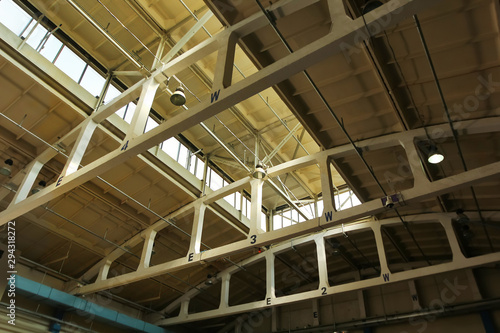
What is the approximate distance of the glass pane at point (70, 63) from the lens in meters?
14.1

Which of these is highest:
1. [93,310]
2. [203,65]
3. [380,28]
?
[203,65]

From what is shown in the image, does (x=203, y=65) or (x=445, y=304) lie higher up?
(x=203, y=65)

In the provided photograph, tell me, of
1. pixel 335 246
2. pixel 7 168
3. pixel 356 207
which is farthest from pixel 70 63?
pixel 335 246

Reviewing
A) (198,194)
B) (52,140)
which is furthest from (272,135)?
(52,140)

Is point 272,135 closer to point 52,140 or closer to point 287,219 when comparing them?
point 287,219

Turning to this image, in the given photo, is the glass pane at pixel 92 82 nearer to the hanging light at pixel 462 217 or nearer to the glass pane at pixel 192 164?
the glass pane at pixel 192 164

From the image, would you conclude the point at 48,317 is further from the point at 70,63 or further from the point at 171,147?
the point at 70,63

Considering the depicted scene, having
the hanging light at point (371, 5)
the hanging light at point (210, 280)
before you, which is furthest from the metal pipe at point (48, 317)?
the hanging light at point (371, 5)

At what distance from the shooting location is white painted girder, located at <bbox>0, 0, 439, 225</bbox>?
695 centimetres

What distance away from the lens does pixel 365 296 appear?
22.0 m

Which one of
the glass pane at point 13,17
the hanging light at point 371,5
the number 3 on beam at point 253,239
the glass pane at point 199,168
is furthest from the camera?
the glass pane at point 199,168

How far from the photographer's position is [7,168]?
45.5 ft

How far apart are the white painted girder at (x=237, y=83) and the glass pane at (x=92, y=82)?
10.4 ft

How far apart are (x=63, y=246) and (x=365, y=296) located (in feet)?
53.0
